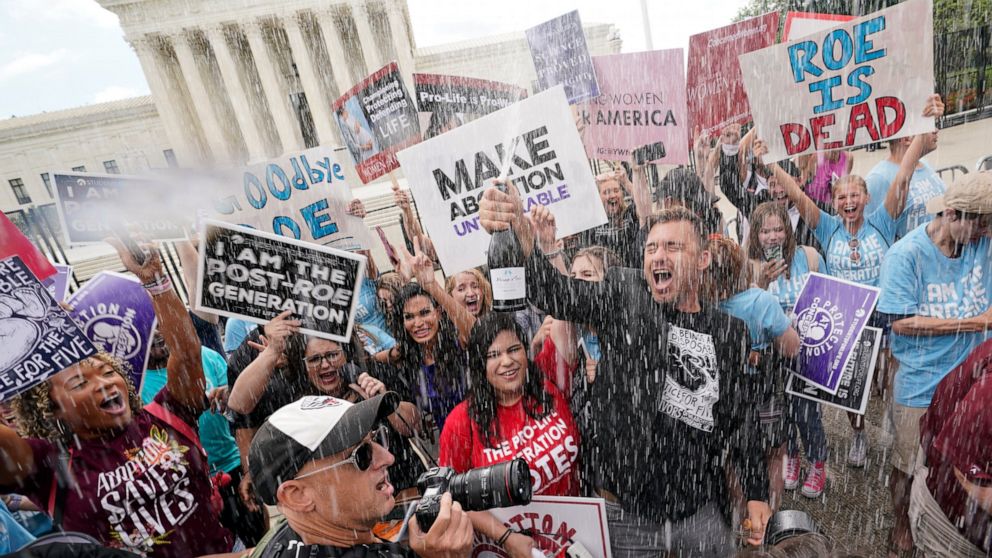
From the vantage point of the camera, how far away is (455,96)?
4.43 m

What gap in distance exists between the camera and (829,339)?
2.62m

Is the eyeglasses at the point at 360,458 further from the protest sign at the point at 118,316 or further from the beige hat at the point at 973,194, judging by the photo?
the beige hat at the point at 973,194

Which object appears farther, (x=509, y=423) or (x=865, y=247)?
(x=865, y=247)

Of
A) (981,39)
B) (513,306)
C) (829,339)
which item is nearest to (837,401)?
(829,339)

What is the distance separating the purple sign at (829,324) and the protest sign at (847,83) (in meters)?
1.18

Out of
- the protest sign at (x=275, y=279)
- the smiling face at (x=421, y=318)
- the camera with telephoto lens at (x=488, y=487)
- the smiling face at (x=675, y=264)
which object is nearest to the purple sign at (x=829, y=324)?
the smiling face at (x=675, y=264)

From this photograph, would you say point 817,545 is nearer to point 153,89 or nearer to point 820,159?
point 820,159

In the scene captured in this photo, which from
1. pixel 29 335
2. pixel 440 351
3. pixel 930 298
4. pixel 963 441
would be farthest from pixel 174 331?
pixel 930 298

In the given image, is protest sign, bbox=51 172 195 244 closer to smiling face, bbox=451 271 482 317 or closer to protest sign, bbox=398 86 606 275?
protest sign, bbox=398 86 606 275

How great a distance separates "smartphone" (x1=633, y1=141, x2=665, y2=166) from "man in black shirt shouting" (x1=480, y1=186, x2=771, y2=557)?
2160 mm

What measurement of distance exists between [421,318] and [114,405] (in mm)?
1570

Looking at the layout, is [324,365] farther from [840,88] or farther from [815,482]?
[840,88]

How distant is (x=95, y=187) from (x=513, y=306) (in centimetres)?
303

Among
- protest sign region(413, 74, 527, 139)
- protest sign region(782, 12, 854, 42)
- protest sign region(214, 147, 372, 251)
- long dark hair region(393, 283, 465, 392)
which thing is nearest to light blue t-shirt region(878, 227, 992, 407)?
protest sign region(782, 12, 854, 42)
